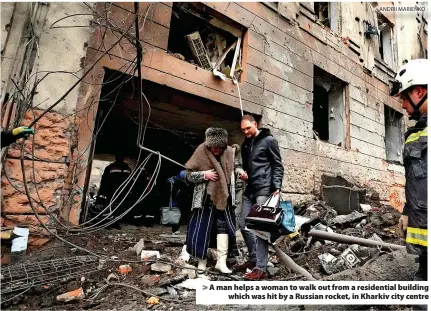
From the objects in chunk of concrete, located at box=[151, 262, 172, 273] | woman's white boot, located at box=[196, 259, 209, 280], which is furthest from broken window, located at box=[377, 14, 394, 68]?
chunk of concrete, located at box=[151, 262, 172, 273]

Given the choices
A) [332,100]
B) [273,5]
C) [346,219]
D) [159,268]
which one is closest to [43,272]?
[159,268]

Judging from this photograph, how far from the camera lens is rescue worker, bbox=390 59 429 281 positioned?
1.62m

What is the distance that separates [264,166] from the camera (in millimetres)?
2717

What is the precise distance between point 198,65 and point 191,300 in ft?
11.6

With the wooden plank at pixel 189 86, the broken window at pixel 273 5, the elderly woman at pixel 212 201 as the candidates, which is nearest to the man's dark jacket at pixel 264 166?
the elderly woman at pixel 212 201

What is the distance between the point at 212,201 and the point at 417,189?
1644 millimetres

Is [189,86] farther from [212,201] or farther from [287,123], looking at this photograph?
[287,123]

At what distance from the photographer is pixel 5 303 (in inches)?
71.0

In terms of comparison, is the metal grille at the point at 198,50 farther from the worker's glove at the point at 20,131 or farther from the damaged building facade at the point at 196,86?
the worker's glove at the point at 20,131

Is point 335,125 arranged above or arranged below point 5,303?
above

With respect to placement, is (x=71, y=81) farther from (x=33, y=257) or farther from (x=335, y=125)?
(x=335, y=125)

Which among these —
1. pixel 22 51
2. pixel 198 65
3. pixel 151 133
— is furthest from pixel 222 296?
pixel 151 133

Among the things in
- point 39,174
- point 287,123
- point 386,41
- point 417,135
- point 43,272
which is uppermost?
point 386,41

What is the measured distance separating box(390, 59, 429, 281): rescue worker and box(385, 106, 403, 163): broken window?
6673mm
